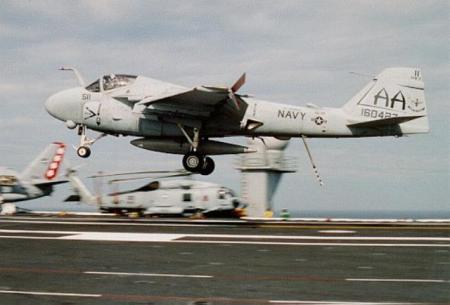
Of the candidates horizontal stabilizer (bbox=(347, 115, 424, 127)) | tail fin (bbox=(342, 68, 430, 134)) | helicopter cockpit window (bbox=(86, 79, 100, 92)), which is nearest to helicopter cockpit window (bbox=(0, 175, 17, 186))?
helicopter cockpit window (bbox=(86, 79, 100, 92))

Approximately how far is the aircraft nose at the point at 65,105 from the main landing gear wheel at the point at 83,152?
59.1 inches

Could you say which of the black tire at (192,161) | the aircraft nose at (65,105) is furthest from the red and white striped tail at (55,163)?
the black tire at (192,161)

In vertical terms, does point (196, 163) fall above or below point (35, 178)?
above

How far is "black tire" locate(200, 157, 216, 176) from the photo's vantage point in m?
27.3

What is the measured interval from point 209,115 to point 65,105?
682 centimetres

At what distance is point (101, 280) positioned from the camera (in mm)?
12055

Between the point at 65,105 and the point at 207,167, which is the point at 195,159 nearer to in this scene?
the point at 207,167

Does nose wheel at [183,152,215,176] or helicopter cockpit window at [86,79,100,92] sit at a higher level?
helicopter cockpit window at [86,79,100,92]

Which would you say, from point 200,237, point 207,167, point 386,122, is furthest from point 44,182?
point 386,122

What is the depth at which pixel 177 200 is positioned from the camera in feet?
151

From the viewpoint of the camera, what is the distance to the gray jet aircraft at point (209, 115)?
26359 mm

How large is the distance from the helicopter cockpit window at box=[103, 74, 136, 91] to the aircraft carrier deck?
314 inches

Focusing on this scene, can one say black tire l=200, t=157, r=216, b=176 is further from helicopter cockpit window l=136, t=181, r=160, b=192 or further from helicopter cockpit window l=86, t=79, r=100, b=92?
→ helicopter cockpit window l=136, t=181, r=160, b=192

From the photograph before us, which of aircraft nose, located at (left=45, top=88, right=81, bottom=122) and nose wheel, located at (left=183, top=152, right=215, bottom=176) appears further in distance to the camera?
nose wheel, located at (left=183, top=152, right=215, bottom=176)
